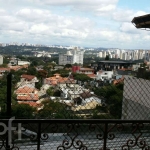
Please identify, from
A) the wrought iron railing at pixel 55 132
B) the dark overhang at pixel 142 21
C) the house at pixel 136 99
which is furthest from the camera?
the dark overhang at pixel 142 21

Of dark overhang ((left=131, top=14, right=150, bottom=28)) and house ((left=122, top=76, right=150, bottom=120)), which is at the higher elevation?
dark overhang ((left=131, top=14, right=150, bottom=28))

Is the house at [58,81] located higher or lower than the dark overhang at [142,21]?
lower

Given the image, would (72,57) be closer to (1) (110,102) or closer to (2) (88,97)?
(1) (110,102)

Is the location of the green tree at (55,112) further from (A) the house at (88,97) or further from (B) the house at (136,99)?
(B) the house at (136,99)

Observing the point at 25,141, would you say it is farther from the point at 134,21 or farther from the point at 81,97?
the point at 134,21

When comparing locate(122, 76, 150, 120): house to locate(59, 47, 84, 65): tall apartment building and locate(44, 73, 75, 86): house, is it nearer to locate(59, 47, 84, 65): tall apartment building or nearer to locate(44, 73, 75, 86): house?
locate(44, 73, 75, 86): house

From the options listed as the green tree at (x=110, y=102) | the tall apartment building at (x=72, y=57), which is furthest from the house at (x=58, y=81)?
the tall apartment building at (x=72, y=57)

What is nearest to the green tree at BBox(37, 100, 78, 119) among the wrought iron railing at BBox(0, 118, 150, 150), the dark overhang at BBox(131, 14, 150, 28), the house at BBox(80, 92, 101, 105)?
the house at BBox(80, 92, 101, 105)

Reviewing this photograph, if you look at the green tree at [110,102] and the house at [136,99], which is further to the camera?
the house at [136,99]

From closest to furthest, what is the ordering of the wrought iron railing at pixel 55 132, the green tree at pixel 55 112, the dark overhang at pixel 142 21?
the wrought iron railing at pixel 55 132
the green tree at pixel 55 112
the dark overhang at pixel 142 21
